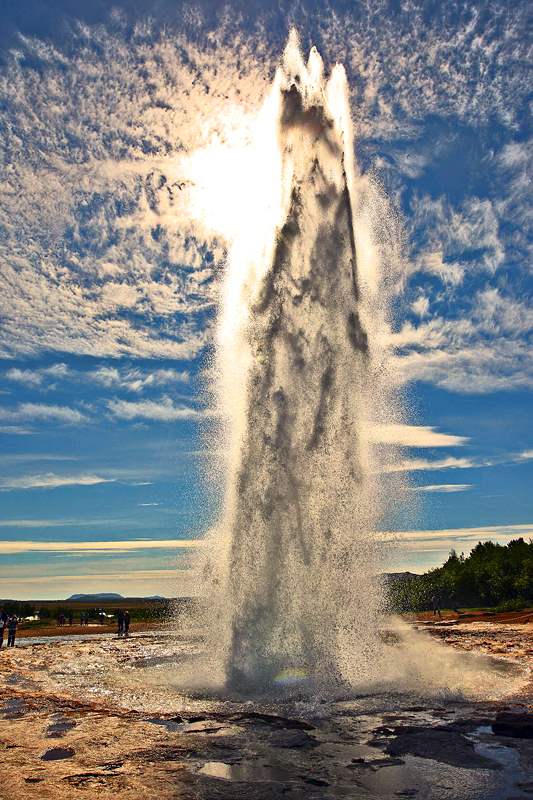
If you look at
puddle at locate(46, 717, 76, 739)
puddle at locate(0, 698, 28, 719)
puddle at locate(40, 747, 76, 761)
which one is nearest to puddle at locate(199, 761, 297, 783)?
puddle at locate(40, 747, 76, 761)

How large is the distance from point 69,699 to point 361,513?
10.7m

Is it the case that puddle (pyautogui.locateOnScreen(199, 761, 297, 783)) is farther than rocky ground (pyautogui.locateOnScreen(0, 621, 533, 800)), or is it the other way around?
puddle (pyautogui.locateOnScreen(199, 761, 297, 783))

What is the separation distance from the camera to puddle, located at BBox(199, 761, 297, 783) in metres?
9.10

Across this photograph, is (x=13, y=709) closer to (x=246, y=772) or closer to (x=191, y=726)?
(x=191, y=726)

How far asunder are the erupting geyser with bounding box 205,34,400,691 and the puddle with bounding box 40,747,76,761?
627cm

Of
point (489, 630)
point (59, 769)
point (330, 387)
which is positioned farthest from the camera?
point (489, 630)

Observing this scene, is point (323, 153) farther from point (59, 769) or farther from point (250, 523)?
point (59, 769)

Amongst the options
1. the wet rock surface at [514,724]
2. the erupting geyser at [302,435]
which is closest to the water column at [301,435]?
the erupting geyser at [302,435]

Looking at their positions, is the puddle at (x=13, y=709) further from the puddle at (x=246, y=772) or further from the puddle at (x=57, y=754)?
the puddle at (x=246, y=772)

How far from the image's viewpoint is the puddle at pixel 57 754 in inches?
407

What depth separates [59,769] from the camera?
9680 millimetres

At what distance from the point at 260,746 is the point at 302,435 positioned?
1032cm

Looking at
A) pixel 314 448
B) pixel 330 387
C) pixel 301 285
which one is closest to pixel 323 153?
pixel 301 285

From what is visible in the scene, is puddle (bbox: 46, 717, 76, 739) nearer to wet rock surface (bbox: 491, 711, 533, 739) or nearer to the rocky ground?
the rocky ground
